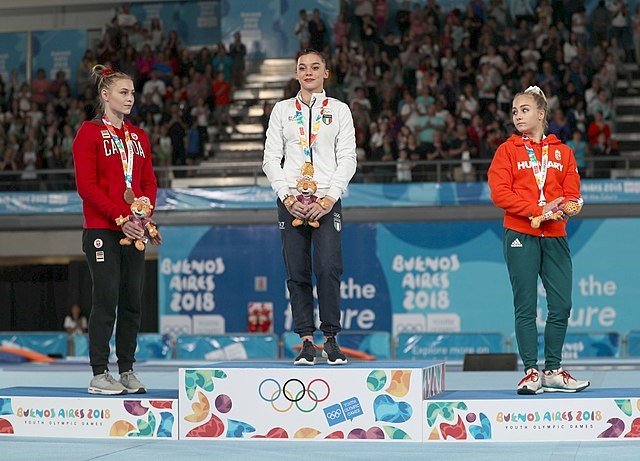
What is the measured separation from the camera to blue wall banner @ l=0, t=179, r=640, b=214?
1741cm

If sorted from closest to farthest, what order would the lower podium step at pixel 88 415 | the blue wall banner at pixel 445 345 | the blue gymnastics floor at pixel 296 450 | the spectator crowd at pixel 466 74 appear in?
the blue gymnastics floor at pixel 296 450
the lower podium step at pixel 88 415
the blue wall banner at pixel 445 345
the spectator crowd at pixel 466 74

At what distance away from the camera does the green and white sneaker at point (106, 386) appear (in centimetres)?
696

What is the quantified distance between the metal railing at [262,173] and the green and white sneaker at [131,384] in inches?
425

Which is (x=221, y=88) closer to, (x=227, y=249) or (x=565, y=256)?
(x=227, y=249)

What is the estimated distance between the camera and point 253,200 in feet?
61.1

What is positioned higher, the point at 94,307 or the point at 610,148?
the point at 610,148

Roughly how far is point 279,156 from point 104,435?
6.67 feet

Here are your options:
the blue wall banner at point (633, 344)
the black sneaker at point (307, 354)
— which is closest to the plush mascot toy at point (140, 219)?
the black sneaker at point (307, 354)

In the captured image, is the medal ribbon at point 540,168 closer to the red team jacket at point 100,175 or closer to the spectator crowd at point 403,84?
the red team jacket at point 100,175

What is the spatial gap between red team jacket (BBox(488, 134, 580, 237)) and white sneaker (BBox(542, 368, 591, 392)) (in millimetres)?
858

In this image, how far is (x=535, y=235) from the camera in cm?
669

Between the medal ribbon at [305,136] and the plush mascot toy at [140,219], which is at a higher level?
the medal ribbon at [305,136]

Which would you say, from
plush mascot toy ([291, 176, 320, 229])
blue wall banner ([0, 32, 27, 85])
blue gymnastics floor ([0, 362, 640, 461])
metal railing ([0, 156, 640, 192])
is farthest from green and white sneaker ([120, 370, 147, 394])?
blue wall banner ([0, 32, 27, 85])

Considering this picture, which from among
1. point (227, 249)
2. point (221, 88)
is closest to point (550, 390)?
point (227, 249)
